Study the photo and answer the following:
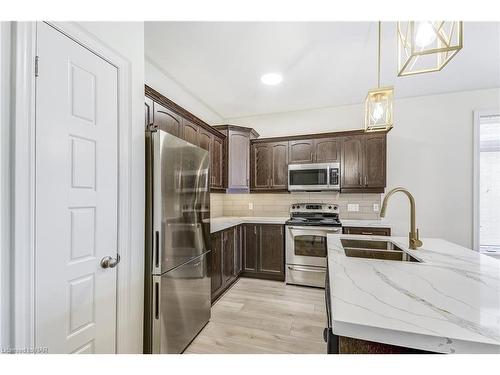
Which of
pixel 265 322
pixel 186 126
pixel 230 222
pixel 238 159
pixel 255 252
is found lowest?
pixel 265 322

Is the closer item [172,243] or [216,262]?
[172,243]

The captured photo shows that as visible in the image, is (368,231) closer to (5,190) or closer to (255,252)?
(255,252)

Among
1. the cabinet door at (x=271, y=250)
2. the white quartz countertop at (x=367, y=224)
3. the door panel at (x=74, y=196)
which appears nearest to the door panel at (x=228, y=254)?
the cabinet door at (x=271, y=250)

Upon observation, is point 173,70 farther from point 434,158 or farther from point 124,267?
point 434,158

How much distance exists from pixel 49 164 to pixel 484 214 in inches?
190

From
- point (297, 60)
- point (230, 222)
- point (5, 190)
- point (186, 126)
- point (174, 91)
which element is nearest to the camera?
point (5, 190)

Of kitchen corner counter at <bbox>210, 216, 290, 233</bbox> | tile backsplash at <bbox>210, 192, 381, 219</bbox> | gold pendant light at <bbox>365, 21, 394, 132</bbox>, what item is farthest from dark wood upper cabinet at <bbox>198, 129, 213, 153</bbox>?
gold pendant light at <bbox>365, 21, 394, 132</bbox>

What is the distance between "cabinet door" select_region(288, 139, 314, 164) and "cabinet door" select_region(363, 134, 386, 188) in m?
0.80

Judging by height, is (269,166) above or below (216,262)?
above

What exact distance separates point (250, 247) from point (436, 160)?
3089mm

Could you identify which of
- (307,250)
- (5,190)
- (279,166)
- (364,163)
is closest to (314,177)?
(279,166)

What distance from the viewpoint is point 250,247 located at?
3.54 metres
